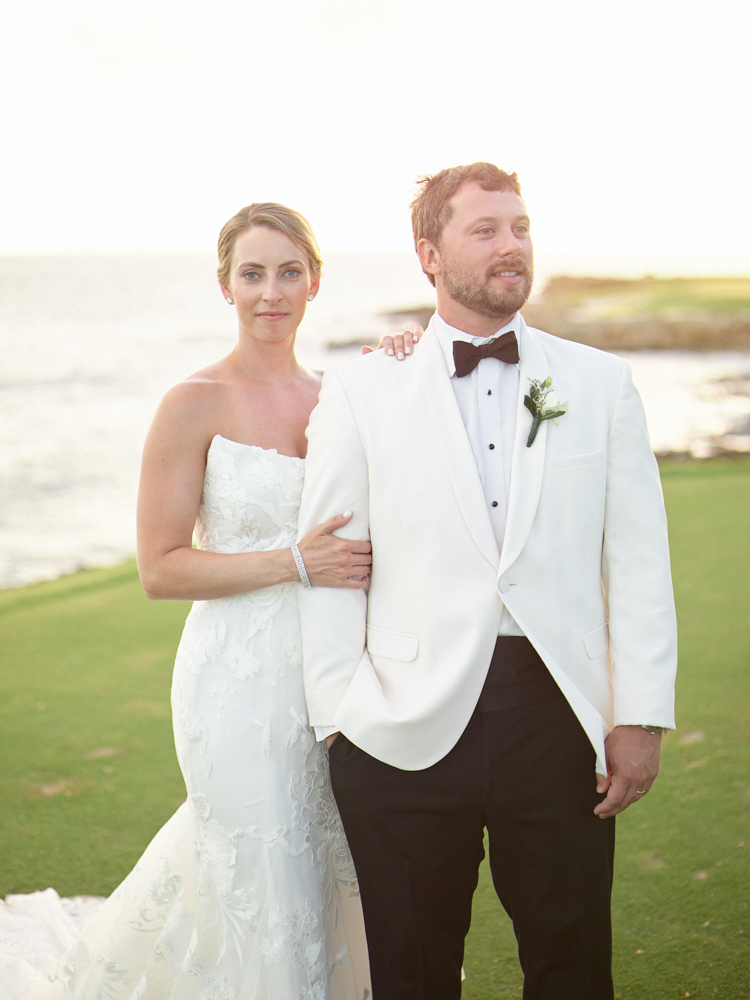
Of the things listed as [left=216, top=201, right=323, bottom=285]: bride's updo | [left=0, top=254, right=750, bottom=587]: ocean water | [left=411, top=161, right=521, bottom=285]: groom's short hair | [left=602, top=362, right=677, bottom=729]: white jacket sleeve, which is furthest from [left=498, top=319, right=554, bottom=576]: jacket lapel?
[left=0, top=254, right=750, bottom=587]: ocean water

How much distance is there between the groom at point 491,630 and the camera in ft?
6.03

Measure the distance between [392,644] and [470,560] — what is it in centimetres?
29

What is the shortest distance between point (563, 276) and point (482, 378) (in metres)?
60.5

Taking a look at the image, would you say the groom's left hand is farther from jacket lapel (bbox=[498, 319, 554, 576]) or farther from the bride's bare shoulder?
the bride's bare shoulder

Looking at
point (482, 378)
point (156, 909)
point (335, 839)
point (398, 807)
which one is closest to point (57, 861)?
point (156, 909)

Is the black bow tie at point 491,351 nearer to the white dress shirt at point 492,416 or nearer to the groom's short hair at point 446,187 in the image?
the white dress shirt at point 492,416

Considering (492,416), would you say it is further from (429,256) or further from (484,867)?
(484,867)

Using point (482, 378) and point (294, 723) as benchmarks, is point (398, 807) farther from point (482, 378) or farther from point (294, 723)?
point (482, 378)

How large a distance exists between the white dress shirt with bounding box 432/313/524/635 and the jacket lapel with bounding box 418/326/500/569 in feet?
0.13

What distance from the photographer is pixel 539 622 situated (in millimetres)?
1831

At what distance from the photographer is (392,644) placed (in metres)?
1.94

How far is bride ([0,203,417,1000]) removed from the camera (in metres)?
2.08

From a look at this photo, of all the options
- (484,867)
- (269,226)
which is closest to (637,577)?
(269,226)

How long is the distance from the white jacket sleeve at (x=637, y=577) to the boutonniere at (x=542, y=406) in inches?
6.2
